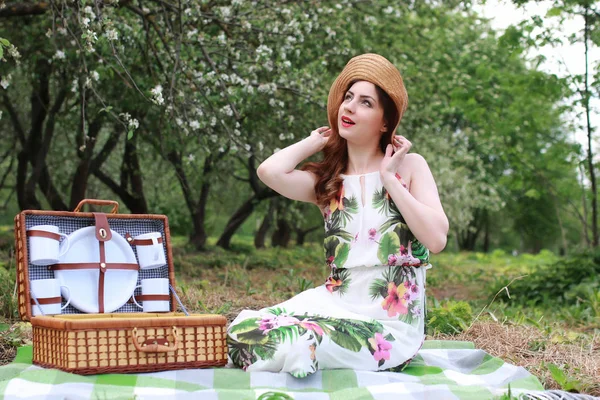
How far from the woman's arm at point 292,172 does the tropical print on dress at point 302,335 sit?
0.64 metres

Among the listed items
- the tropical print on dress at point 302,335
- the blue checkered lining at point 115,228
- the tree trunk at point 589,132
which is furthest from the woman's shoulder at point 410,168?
the tree trunk at point 589,132

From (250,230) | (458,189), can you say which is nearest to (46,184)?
(458,189)

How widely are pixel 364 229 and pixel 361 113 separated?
0.55m

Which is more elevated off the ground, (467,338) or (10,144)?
(10,144)

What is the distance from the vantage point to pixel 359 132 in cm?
349

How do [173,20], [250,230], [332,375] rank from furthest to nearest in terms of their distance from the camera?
[250,230]
[173,20]
[332,375]

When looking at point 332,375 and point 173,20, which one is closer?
point 332,375

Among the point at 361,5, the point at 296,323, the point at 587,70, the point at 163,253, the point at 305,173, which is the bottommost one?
the point at 296,323

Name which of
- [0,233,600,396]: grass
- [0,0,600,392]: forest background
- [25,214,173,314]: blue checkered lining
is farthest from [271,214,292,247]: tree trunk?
[25,214,173,314]: blue checkered lining

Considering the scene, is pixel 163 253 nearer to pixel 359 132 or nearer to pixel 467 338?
pixel 359 132

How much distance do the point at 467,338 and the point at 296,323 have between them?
5.57 feet

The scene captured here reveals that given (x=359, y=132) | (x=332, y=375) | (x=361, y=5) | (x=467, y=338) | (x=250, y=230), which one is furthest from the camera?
(x=250, y=230)

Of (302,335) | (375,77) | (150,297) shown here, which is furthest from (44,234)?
(375,77)

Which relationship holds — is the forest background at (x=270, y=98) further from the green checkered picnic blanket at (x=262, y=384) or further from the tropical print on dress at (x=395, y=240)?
the tropical print on dress at (x=395, y=240)
